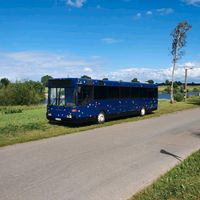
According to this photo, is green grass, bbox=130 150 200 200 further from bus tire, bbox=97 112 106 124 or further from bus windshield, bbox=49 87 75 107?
bus tire, bbox=97 112 106 124

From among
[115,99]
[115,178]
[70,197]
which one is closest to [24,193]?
[70,197]

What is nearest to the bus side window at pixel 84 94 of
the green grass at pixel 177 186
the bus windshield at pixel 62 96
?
the bus windshield at pixel 62 96

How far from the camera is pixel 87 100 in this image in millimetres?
19469

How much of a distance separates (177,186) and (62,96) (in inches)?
502

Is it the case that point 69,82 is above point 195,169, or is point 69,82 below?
above

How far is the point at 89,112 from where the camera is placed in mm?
19562

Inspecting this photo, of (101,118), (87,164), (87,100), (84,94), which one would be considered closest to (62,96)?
(84,94)

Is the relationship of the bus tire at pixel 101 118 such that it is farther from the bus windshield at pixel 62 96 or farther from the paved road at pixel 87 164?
the paved road at pixel 87 164

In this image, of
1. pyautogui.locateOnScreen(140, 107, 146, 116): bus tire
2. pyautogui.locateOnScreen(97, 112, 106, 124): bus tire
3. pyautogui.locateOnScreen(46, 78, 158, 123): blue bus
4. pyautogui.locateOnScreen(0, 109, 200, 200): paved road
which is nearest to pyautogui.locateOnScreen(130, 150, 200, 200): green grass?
pyautogui.locateOnScreen(0, 109, 200, 200): paved road

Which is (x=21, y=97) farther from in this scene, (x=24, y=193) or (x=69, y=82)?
(x=24, y=193)

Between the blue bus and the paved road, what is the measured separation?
3.55m

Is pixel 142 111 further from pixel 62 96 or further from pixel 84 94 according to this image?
pixel 62 96

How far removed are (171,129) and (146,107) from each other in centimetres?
932

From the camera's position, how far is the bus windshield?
18.6m
